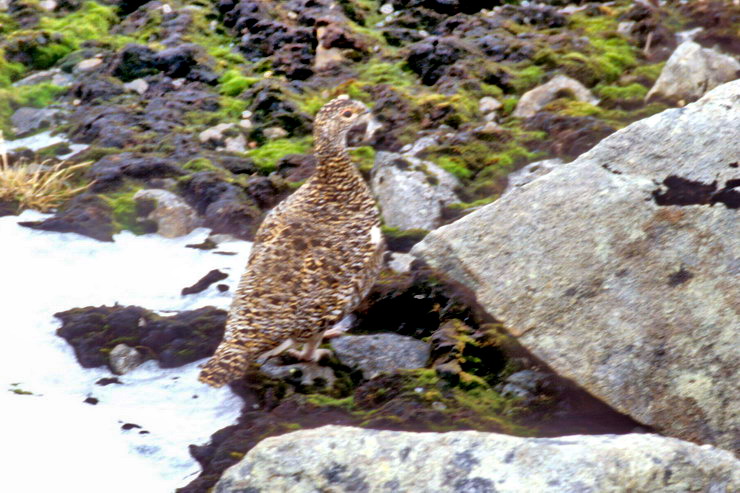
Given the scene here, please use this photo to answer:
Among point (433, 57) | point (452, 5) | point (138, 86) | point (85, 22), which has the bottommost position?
point (138, 86)

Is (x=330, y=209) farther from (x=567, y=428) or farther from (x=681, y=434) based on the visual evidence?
(x=681, y=434)

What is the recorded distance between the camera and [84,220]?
7.51m

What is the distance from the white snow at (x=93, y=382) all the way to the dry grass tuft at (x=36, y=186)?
0.52ft

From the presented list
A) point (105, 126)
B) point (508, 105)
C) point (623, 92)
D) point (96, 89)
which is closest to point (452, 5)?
point (508, 105)

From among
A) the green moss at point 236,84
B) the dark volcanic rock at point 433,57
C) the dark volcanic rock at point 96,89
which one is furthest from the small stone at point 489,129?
the dark volcanic rock at point 96,89

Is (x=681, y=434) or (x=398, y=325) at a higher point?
(x=681, y=434)

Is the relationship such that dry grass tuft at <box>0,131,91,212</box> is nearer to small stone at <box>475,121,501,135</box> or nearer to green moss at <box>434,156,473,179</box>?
green moss at <box>434,156,473,179</box>

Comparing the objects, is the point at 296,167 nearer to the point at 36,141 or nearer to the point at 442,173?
the point at 442,173

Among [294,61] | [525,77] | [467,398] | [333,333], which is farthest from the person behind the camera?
[294,61]

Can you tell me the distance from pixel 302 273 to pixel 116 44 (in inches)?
259

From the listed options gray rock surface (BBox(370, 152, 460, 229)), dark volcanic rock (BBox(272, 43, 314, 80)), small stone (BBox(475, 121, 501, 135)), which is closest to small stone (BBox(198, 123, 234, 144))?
dark volcanic rock (BBox(272, 43, 314, 80))

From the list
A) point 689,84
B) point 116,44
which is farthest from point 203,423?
point 116,44

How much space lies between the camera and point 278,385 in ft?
18.0

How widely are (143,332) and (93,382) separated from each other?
1.86 ft
